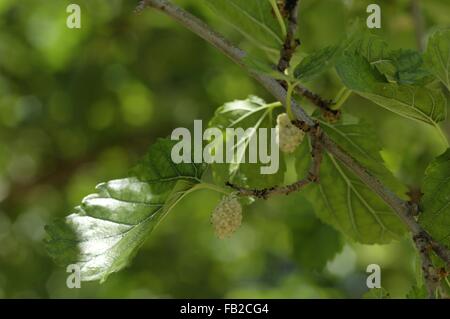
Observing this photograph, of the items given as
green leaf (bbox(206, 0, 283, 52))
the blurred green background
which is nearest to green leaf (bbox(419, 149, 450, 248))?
green leaf (bbox(206, 0, 283, 52))

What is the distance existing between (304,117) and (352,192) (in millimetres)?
293

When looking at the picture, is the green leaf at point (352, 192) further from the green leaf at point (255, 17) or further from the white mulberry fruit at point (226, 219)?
the white mulberry fruit at point (226, 219)

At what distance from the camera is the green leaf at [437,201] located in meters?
1.04

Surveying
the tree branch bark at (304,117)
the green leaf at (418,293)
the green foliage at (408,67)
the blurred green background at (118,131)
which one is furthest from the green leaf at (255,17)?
the blurred green background at (118,131)

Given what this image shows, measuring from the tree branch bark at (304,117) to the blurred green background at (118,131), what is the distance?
4.84ft

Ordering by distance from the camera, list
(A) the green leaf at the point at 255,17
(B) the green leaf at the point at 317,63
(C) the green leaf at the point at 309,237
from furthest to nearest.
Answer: (C) the green leaf at the point at 309,237 → (A) the green leaf at the point at 255,17 → (B) the green leaf at the point at 317,63

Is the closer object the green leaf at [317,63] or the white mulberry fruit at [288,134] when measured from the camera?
the green leaf at [317,63]

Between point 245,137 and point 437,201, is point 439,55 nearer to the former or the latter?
point 437,201

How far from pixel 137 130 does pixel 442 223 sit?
2.06 m

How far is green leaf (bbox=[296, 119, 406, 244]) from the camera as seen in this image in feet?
4.08

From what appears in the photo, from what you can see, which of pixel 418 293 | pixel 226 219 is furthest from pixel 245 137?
pixel 418 293

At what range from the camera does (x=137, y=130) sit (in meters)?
3.00

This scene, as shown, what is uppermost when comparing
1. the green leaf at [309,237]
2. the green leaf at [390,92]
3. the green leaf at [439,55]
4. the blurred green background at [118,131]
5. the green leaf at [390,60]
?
the blurred green background at [118,131]
